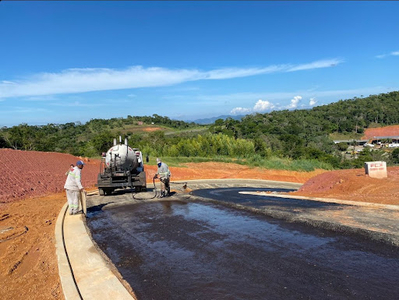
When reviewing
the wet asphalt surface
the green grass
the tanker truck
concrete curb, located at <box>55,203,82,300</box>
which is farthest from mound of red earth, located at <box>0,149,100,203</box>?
the green grass

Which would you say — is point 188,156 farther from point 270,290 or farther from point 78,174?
point 270,290

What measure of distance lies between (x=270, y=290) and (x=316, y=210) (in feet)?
18.1

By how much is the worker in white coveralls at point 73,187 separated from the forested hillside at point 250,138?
1723 cm

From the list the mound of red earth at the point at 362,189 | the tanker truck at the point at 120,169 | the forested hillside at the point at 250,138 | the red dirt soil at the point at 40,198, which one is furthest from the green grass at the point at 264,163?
the tanker truck at the point at 120,169

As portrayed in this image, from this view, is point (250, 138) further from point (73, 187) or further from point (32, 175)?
point (73, 187)

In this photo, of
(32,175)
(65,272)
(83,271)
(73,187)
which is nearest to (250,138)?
(32,175)

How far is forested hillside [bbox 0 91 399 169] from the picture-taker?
A: 42.1 metres

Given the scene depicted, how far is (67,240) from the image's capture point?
755 cm

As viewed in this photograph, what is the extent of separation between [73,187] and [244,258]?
22.1 ft

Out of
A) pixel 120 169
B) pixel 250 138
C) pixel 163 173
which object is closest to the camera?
pixel 163 173

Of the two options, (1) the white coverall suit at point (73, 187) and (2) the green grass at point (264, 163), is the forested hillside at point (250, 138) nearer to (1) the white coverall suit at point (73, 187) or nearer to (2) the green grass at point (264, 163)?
(2) the green grass at point (264, 163)

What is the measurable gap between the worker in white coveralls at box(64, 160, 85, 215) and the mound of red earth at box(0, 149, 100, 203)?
6.30 metres

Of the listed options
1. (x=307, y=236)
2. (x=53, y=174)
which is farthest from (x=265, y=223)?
(x=53, y=174)

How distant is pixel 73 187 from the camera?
1051cm
